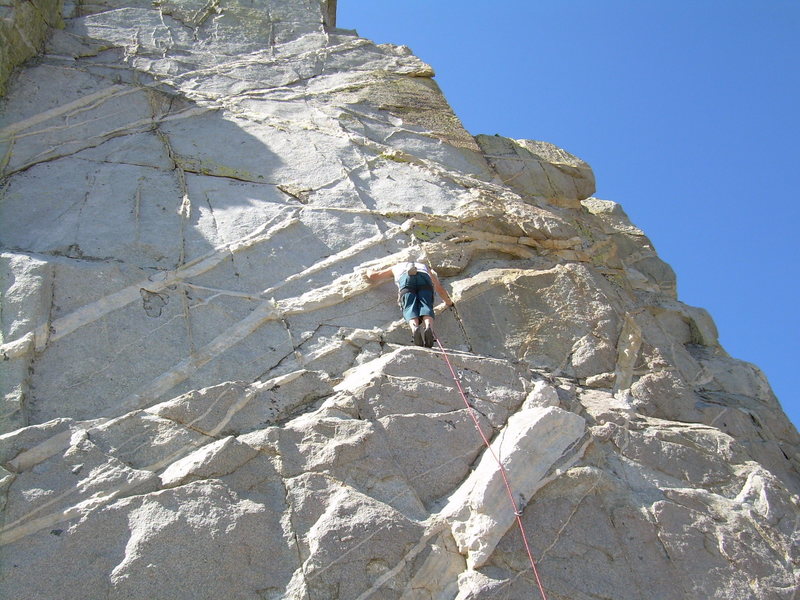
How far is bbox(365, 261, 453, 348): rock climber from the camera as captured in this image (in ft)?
24.4

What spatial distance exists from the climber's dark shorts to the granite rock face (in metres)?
0.29

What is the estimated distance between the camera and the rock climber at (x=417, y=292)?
7.43 meters

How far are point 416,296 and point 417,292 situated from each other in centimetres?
5

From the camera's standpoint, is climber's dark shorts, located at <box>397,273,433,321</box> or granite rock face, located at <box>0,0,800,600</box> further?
climber's dark shorts, located at <box>397,273,433,321</box>

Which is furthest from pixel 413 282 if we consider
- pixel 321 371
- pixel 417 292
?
pixel 321 371

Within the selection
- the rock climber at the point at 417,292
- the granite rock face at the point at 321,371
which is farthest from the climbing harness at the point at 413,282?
the granite rock face at the point at 321,371

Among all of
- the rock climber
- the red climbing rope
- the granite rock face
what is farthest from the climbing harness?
→ the red climbing rope

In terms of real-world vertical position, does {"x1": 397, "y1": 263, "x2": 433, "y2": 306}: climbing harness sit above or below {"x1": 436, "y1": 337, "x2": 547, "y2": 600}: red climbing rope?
above

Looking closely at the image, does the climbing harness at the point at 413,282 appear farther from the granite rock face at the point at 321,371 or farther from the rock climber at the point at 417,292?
the granite rock face at the point at 321,371

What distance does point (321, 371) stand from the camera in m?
7.02

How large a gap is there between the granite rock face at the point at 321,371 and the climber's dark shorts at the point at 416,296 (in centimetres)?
29

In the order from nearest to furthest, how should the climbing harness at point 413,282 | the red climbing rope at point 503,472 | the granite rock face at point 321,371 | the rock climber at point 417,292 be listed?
the granite rock face at point 321,371 → the red climbing rope at point 503,472 → the rock climber at point 417,292 → the climbing harness at point 413,282

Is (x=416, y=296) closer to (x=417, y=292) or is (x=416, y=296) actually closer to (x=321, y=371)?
(x=417, y=292)

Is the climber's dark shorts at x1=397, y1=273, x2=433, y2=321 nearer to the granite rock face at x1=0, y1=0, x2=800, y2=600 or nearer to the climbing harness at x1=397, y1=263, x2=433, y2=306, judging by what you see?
the climbing harness at x1=397, y1=263, x2=433, y2=306
